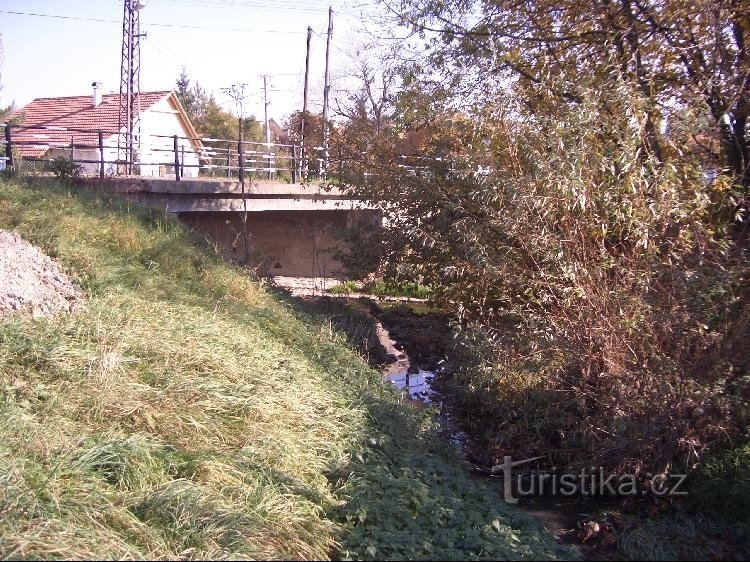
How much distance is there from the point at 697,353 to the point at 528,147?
3173 millimetres

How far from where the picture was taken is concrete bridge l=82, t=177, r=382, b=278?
1536 cm

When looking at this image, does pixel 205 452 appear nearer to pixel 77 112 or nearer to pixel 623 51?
pixel 623 51

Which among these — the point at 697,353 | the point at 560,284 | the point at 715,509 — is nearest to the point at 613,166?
the point at 560,284

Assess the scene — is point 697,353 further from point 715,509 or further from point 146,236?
point 146,236

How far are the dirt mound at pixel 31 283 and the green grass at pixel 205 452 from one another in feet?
0.91

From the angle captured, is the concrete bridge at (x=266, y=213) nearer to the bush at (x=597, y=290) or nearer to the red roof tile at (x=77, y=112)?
the bush at (x=597, y=290)

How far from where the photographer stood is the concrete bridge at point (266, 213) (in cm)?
1536

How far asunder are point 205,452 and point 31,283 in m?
3.92

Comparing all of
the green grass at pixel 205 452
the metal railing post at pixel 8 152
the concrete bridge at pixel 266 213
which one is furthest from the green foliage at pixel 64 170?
the green grass at pixel 205 452

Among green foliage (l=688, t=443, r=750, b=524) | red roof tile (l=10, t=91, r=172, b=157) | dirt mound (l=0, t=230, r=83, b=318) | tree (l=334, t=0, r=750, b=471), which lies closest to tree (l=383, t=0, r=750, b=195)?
tree (l=334, t=0, r=750, b=471)

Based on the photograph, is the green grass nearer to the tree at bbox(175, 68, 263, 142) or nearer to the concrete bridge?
the concrete bridge

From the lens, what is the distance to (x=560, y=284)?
28.5 ft

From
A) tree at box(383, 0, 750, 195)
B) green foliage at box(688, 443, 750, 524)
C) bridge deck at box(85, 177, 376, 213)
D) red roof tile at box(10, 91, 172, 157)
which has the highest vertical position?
red roof tile at box(10, 91, 172, 157)
